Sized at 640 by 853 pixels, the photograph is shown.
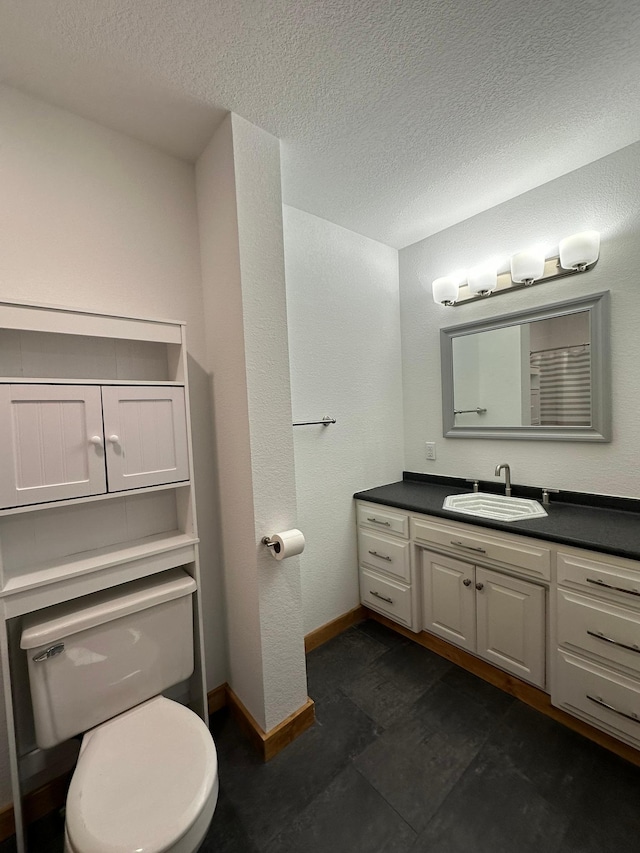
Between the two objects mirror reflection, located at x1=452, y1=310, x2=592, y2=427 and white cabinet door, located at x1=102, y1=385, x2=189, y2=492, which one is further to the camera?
mirror reflection, located at x1=452, y1=310, x2=592, y2=427

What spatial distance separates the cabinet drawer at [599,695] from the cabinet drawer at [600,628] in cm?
7

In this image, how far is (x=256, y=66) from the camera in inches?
44.6

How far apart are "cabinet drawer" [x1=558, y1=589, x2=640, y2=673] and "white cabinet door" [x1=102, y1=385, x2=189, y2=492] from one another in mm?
1615

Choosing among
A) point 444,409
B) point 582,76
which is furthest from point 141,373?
point 582,76

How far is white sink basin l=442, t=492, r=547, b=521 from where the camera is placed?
1749mm

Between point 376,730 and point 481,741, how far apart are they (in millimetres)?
426

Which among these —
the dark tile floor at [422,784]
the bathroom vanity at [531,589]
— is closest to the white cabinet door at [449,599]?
the bathroom vanity at [531,589]

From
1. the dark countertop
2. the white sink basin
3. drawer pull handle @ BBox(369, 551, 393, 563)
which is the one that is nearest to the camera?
the dark countertop

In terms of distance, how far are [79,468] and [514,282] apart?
2.23 metres

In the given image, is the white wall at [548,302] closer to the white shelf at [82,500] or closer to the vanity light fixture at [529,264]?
the vanity light fixture at [529,264]

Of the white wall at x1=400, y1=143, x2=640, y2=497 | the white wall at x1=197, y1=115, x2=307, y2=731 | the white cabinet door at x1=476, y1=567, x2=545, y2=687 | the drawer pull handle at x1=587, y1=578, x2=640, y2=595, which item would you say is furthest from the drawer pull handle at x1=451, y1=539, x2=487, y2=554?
the white wall at x1=197, y1=115, x2=307, y2=731

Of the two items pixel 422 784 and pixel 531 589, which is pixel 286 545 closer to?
pixel 422 784

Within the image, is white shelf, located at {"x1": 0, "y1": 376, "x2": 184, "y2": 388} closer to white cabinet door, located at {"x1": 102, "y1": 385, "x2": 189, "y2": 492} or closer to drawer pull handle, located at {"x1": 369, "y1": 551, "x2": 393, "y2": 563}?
white cabinet door, located at {"x1": 102, "y1": 385, "x2": 189, "y2": 492}

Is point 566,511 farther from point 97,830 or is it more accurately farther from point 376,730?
point 97,830
